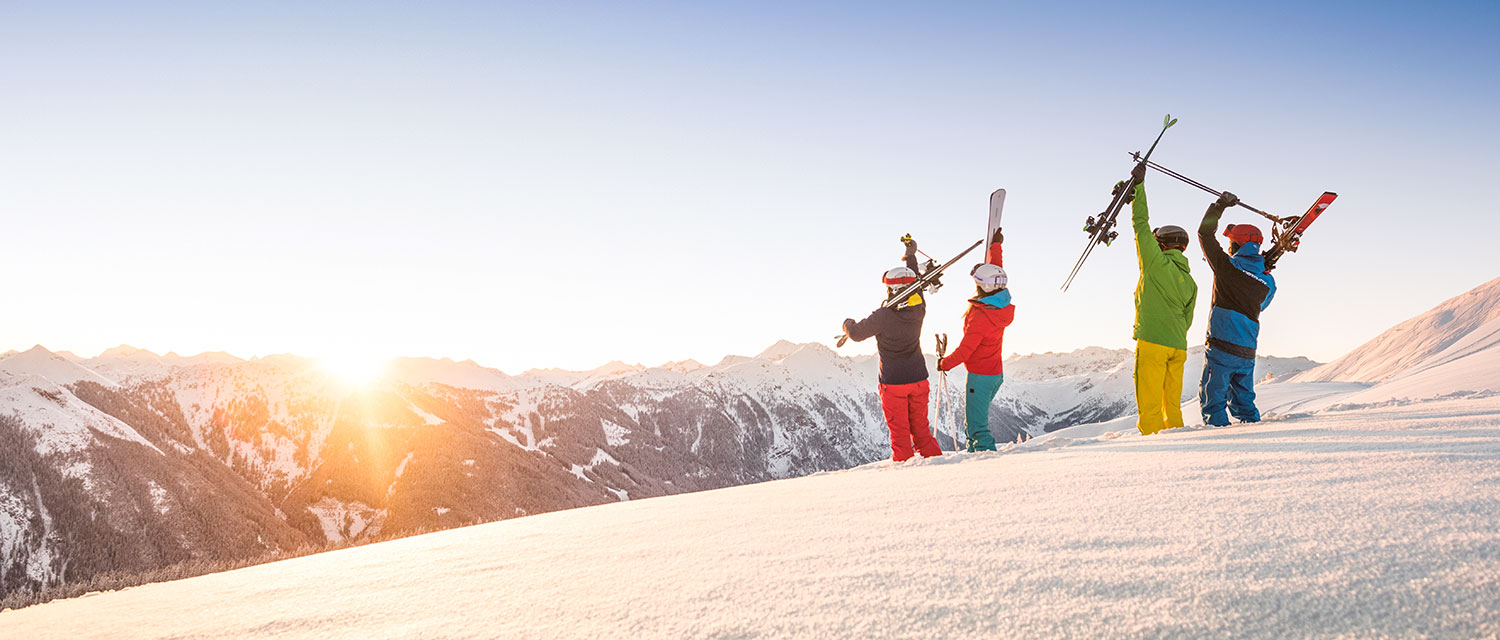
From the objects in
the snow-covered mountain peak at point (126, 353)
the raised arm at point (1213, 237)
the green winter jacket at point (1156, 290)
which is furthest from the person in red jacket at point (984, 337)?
the snow-covered mountain peak at point (126, 353)

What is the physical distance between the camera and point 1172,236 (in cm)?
680

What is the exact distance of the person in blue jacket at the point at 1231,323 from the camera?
6168 mm

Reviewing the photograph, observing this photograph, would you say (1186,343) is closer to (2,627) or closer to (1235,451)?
(1235,451)

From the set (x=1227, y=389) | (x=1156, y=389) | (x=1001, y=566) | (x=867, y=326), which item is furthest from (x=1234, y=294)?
(x=1001, y=566)

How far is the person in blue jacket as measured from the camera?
20.2 ft

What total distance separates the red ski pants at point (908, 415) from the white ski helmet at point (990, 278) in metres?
1.38

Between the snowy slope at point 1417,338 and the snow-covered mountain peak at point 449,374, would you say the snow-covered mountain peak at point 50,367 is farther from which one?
the snowy slope at point 1417,338

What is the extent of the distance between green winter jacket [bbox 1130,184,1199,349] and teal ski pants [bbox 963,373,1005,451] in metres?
1.52

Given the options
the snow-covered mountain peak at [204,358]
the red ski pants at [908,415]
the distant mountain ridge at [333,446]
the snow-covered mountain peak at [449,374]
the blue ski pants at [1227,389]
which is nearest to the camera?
the blue ski pants at [1227,389]

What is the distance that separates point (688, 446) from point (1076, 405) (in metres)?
123

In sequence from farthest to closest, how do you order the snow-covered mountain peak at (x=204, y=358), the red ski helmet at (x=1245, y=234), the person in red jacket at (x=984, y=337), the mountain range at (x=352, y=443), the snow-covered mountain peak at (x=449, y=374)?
the snow-covered mountain peak at (x=449, y=374) < the snow-covered mountain peak at (x=204, y=358) < the mountain range at (x=352, y=443) < the person in red jacket at (x=984, y=337) < the red ski helmet at (x=1245, y=234)

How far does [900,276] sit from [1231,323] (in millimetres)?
3329

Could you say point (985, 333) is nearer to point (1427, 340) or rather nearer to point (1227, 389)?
Result: point (1227, 389)

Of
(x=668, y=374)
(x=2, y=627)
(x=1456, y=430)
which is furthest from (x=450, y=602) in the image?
(x=668, y=374)
